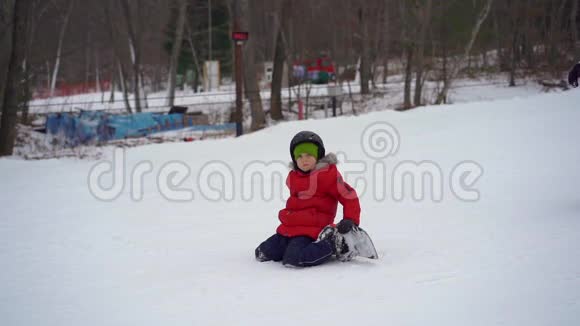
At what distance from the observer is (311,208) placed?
4512 mm

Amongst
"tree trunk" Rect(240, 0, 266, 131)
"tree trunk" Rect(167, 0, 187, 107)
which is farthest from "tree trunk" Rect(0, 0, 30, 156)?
"tree trunk" Rect(167, 0, 187, 107)

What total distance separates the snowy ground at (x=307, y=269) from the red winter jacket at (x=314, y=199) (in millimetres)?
353

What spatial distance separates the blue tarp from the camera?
1483 cm

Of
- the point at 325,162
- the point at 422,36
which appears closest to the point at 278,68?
the point at 422,36

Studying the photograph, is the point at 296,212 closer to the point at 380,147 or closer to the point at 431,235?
the point at 431,235

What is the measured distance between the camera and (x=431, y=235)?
5.11 m

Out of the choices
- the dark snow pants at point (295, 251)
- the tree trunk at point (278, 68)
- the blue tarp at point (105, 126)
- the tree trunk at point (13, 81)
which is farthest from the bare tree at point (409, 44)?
the dark snow pants at point (295, 251)

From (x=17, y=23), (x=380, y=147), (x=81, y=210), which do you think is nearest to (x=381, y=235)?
(x=81, y=210)

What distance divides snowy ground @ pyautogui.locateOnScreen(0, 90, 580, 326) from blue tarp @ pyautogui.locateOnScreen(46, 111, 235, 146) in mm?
4022

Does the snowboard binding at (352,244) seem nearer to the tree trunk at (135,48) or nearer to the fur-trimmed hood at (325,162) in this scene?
the fur-trimmed hood at (325,162)

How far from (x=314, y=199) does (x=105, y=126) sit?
12682 millimetres

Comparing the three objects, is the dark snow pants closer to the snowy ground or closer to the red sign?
the snowy ground

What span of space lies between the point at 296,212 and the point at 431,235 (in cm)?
137

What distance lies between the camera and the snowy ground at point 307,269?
10.9 ft
